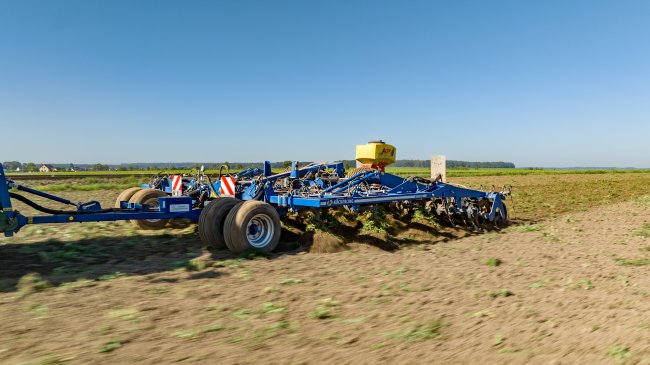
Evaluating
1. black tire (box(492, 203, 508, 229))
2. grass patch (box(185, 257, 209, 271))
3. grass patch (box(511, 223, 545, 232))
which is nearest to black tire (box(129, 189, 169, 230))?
grass patch (box(185, 257, 209, 271))

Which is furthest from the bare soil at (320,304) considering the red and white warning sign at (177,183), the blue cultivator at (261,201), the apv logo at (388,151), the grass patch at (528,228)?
the apv logo at (388,151)

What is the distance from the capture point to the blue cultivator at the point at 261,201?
6.82m

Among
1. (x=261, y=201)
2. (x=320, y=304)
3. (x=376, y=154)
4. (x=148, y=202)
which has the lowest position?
(x=320, y=304)

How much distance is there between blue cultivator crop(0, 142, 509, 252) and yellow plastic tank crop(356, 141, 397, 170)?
26 millimetres

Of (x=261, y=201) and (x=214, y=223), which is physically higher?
(x=261, y=201)

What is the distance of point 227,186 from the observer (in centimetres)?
878

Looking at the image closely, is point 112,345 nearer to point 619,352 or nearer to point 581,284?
point 619,352

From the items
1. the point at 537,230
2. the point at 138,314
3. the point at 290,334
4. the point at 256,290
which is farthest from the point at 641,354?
the point at 537,230

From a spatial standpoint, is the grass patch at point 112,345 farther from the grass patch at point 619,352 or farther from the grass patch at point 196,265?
the grass patch at point 619,352

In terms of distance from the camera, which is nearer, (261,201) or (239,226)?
A: (239,226)

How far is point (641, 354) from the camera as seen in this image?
3422 millimetres

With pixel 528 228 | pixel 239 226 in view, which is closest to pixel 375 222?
pixel 239 226

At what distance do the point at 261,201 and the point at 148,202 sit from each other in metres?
3.17

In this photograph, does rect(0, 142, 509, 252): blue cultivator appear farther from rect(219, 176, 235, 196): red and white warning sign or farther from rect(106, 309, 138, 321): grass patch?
rect(106, 309, 138, 321): grass patch
